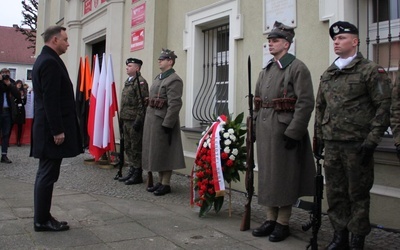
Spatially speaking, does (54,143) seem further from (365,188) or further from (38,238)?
(365,188)

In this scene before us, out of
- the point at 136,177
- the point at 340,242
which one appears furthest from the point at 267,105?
the point at 136,177

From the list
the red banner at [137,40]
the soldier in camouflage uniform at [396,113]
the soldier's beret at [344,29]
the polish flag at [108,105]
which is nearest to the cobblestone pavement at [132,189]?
the polish flag at [108,105]

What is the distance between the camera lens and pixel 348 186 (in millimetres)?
3424

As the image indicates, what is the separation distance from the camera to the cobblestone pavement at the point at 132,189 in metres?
4.06

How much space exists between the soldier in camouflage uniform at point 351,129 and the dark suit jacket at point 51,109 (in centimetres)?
240

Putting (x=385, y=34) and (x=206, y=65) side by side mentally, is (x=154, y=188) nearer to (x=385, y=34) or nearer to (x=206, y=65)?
(x=206, y=65)

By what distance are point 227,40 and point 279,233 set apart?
13.3 feet

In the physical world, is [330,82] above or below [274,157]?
above

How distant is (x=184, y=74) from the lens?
7598 mm

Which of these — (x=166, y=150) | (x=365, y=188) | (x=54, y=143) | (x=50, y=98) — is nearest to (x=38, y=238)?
(x=54, y=143)

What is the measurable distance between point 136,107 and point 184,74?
1.38 m

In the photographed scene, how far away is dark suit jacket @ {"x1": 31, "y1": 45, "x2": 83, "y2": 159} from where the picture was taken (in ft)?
12.8

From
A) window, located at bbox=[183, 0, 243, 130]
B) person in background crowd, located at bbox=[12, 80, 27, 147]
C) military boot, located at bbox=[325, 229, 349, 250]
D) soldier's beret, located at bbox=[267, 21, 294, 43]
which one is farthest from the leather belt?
person in background crowd, located at bbox=[12, 80, 27, 147]

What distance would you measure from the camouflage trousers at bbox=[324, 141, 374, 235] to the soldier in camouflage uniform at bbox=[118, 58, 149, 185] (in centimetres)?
360
